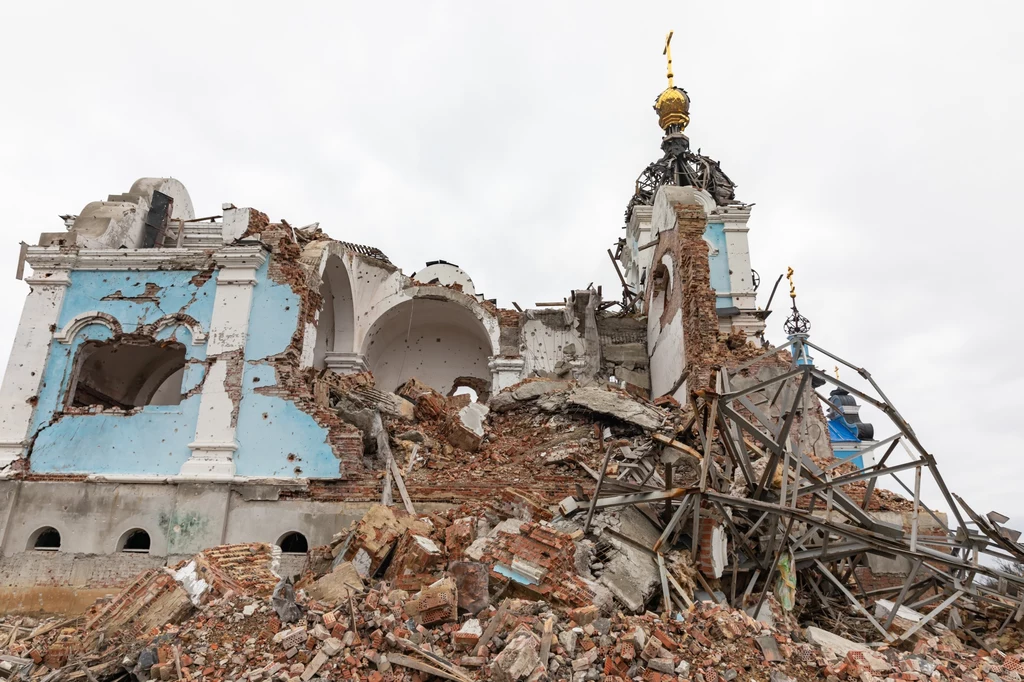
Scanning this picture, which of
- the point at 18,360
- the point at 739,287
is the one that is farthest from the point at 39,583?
the point at 739,287

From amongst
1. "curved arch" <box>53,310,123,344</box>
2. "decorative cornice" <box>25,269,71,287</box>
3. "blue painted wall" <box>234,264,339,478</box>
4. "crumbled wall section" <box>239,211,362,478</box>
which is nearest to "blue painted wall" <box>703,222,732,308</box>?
"crumbled wall section" <box>239,211,362,478</box>

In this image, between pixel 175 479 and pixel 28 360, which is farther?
pixel 28 360

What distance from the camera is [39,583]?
8734 millimetres

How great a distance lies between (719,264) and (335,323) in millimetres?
10606

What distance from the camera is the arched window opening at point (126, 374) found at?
10.4 m

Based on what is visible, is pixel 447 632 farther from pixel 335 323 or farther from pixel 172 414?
pixel 335 323

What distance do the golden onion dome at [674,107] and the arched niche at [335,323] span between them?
1956cm

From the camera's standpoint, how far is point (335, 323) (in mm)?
13719

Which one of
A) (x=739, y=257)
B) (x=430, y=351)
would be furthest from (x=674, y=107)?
(x=430, y=351)

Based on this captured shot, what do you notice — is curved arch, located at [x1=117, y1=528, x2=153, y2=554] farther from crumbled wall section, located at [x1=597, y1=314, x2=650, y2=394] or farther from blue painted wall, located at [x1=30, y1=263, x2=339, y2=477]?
crumbled wall section, located at [x1=597, y1=314, x2=650, y2=394]

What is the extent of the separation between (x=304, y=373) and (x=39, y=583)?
15.3 ft

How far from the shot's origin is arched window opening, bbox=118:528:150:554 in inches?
354

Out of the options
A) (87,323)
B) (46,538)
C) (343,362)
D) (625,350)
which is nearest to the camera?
(46,538)

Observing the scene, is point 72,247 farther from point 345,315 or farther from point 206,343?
point 345,315
